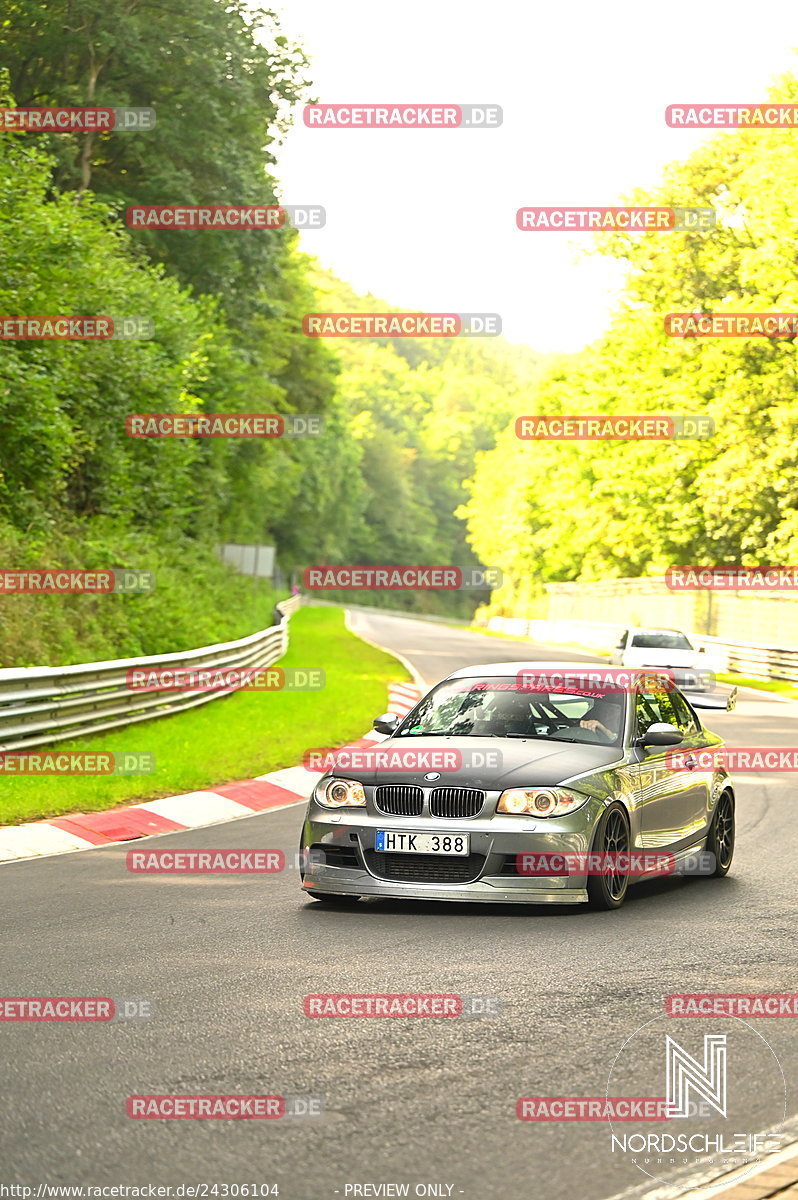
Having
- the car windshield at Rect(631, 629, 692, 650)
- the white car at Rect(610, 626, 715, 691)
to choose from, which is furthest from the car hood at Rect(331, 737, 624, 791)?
the car windshield at Rect(631, 629, 692, 650)

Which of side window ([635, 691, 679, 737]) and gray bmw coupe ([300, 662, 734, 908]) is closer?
gray bmw coupe ([300, 662, 734, 908])

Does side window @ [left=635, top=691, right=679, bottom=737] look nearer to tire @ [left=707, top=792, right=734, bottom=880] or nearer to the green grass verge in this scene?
tire @ [left=707, top=792, right=734, bottom=880]

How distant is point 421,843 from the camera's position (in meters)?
9.13

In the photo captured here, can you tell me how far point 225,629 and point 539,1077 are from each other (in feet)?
94.4

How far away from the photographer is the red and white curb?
488 inches

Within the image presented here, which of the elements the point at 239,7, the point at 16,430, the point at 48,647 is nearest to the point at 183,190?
Result: the point at 239,7

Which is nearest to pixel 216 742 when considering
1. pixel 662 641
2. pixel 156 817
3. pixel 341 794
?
pixel 156 817

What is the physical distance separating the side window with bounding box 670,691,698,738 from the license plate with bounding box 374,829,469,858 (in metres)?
2.84

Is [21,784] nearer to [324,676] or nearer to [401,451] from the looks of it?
[324,676]

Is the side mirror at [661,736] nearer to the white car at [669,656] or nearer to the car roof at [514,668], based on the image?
the car roof at [514,668]

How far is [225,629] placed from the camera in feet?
112

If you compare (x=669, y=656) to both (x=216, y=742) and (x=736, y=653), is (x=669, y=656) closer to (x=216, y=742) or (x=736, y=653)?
(x=736, y=653)

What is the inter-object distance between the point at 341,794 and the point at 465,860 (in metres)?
0.93

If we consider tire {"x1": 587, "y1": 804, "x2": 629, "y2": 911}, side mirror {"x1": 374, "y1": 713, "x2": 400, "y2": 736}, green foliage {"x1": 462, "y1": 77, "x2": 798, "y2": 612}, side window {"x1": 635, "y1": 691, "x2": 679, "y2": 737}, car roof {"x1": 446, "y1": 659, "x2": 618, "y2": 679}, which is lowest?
tire {"x1": 587, "y1": 804, "x2": 629, "y2": 911}
